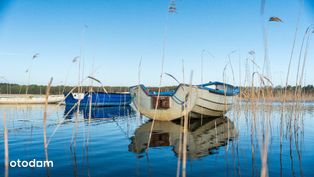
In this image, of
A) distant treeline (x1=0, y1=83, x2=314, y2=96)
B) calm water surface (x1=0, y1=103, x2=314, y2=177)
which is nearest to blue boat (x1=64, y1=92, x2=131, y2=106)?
distant treeline (x1=0, y1=83, x2=314, y2=96)

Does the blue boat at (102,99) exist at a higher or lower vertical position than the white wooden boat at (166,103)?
lower

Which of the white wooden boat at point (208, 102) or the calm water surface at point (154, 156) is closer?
the calm water surface at point (154, 156)

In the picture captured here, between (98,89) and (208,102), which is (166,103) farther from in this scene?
(98,89)

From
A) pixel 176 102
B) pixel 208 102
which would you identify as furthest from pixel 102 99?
pixel 176 102

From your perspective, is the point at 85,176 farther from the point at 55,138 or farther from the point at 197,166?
the point at 55,138

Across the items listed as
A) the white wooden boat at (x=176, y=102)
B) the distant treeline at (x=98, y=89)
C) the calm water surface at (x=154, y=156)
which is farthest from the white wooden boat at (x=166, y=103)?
the calm water surface at (x=154, y=156)

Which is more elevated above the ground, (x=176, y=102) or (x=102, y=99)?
(x=176, y=102)

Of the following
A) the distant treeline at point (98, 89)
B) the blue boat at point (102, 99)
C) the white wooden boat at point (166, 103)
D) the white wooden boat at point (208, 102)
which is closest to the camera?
the distant treeline at point (98, 89)

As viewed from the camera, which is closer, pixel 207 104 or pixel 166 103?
pixel 166 103

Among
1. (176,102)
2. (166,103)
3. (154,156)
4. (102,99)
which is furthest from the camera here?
(102,99)

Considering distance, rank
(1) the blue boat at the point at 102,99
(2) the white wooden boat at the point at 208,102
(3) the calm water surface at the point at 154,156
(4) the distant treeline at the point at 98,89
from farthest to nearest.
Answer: (1) the blue boat at the point at 102,99 → (2) the white wooden boat at the point at 208,102 → (4) the distant treeline at the point at 98,89 → (3) the calm water surface at the point at 154,156

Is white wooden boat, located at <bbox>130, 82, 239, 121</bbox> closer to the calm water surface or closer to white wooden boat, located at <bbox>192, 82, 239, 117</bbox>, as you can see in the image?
white wooden boat, located at <bbox>192, 82, 239, 117</bbox>

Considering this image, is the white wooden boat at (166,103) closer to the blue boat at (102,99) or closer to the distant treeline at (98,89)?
the distant treeline at (98,89)

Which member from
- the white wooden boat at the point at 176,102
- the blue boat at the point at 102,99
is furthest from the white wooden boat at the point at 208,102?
the blue boat at the point at 102,99
